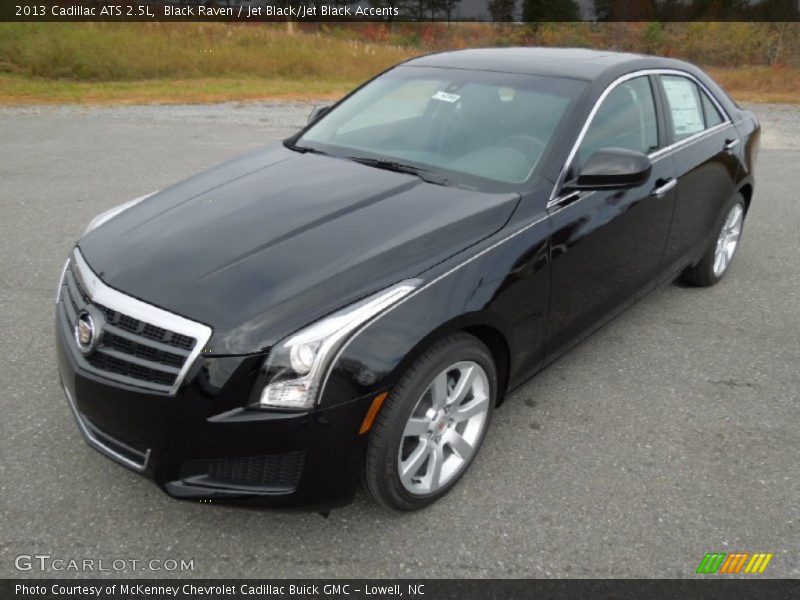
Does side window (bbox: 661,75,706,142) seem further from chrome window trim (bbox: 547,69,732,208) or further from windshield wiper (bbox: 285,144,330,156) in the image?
windshield wiper (bbox: 285,144,330,156)

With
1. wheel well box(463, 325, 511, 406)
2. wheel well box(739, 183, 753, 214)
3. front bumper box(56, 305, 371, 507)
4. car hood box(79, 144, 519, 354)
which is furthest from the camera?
wheel well box(739, 183, 753, 214)

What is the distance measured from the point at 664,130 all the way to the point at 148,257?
2.90 meters

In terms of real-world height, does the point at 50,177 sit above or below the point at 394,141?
below

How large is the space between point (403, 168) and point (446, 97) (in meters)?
0.62

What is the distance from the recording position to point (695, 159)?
4035 millimetres

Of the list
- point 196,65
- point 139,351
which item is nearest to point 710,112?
point 139,351

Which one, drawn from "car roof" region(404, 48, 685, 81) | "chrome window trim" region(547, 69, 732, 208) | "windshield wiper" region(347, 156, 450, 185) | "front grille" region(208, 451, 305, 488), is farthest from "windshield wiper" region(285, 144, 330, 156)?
"front grille" region(208, 451, 305, 488)

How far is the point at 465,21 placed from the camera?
30.8 m

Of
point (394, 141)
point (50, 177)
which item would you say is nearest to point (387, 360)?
point (394, 141)

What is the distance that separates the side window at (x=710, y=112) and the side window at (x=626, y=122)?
2.69ft

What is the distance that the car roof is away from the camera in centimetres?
355

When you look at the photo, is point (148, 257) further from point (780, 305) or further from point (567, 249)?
point (780, 305)

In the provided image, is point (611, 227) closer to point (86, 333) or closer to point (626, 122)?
point (626, 122)

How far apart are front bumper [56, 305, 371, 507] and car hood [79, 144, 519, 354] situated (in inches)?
6.4
